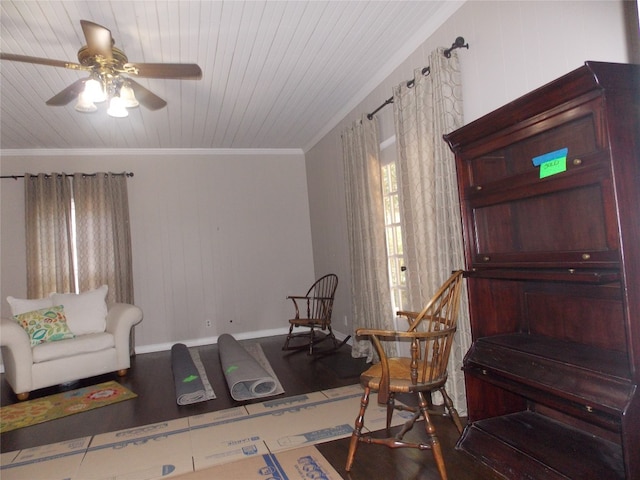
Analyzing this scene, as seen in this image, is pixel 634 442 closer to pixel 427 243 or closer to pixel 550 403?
pixel 550 403

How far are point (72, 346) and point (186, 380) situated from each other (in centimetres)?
122

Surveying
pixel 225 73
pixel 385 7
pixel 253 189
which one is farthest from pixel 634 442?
pixel 253 189

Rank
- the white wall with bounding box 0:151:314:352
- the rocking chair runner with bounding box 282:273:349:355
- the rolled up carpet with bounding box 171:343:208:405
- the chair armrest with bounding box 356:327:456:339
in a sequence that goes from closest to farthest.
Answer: the chair armrest with bounding box 356:327:456:339 < the rolled up carpet with bounding box 171:343:208:405 < the rocking chair runner with bounding box 282:273:349:355 < the white wall with bounding box 0:151:314:352

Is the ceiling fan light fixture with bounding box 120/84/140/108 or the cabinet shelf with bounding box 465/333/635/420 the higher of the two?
the ceiling fan light fixture with bounding box 120/84/140/108

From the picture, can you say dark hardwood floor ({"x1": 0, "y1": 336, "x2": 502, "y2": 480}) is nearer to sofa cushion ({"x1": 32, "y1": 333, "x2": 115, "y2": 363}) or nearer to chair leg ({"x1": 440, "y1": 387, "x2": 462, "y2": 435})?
chair leg ({"x1": 440, "y1": 387, "x2": 462, "y2": 435})

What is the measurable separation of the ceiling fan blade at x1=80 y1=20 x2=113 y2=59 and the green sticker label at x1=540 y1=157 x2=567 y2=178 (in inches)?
84.2

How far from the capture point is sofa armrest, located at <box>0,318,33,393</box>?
3.54 m

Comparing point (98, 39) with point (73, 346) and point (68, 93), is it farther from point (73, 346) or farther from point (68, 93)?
point (73, 346)

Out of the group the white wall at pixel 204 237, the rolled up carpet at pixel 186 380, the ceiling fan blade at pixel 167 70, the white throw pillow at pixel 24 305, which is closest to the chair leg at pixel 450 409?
the rolled up carpet at pixel 186 380

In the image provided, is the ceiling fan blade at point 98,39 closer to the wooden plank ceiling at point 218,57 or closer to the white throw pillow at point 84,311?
the wooden plank ceiling at point 218,57

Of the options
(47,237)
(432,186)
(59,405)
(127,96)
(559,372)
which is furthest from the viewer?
(47,237)

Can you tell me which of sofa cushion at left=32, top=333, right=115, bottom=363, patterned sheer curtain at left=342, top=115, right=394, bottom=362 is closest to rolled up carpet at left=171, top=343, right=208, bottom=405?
sofa cushion at left=32, top=333, right=115, bottom=363

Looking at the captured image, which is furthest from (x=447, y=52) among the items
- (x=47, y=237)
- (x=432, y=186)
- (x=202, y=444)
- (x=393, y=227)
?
(x=47, y=237)

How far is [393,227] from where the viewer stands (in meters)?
3.67
